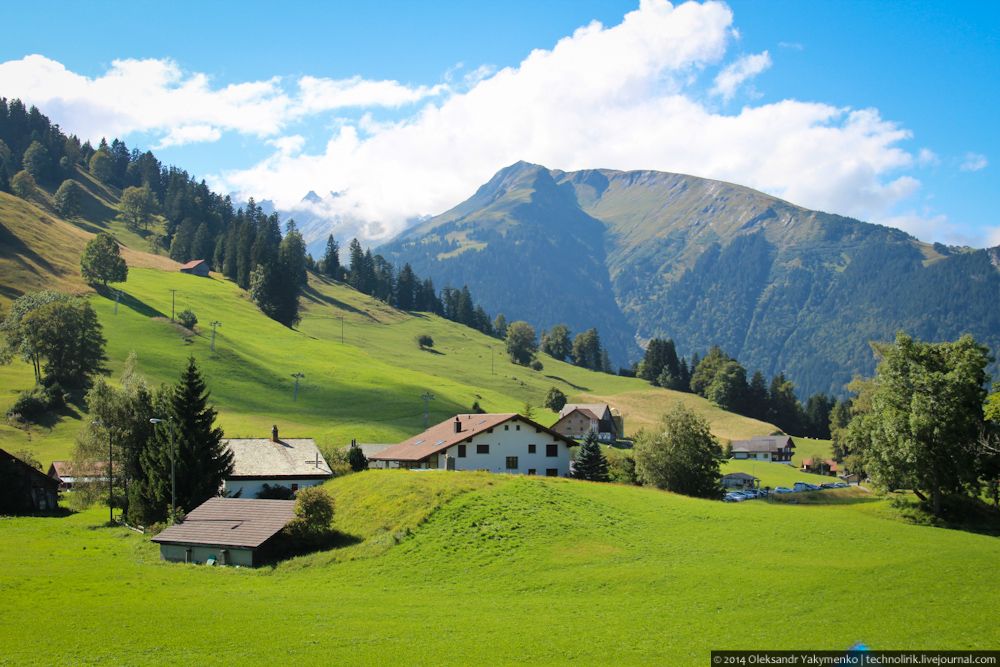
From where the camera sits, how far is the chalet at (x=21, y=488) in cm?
6712

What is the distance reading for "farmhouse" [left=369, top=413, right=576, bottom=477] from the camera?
7231 cm

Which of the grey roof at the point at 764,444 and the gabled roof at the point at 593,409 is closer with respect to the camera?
the gabled roof at the point at 593,409

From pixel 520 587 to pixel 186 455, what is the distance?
34715mm

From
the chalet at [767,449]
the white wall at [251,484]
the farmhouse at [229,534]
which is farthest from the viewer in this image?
the chalet at [767,449]

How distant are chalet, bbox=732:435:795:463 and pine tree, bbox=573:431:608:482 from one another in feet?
253

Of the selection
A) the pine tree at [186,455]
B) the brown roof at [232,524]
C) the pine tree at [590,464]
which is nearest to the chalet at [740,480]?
the pine tree at [590,464]

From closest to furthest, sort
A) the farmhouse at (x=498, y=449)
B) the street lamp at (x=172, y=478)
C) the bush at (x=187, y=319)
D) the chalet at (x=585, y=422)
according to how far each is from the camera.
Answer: the street lamp at (x=172, y=478), the farmhouse at (x=498, y=449), the chalet at (x=585, y=422), the bush at (x=187, y=319)

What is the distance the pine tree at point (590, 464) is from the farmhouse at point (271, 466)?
25.6m

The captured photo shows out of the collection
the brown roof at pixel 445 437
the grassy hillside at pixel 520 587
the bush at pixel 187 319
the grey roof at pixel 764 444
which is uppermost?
the bush at pixel 187 319

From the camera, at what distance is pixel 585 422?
14325cm

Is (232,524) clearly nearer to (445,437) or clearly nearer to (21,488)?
(445,437)

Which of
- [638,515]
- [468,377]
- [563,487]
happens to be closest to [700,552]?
[638,515]

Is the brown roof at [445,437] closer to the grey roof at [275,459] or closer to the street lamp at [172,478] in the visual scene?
the grey roof at [275,459]

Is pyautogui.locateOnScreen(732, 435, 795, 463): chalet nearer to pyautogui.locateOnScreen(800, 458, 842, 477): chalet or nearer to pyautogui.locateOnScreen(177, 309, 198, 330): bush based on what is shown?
pyautogui.locateOnScreen(800, 458, 842, 477): chalet
